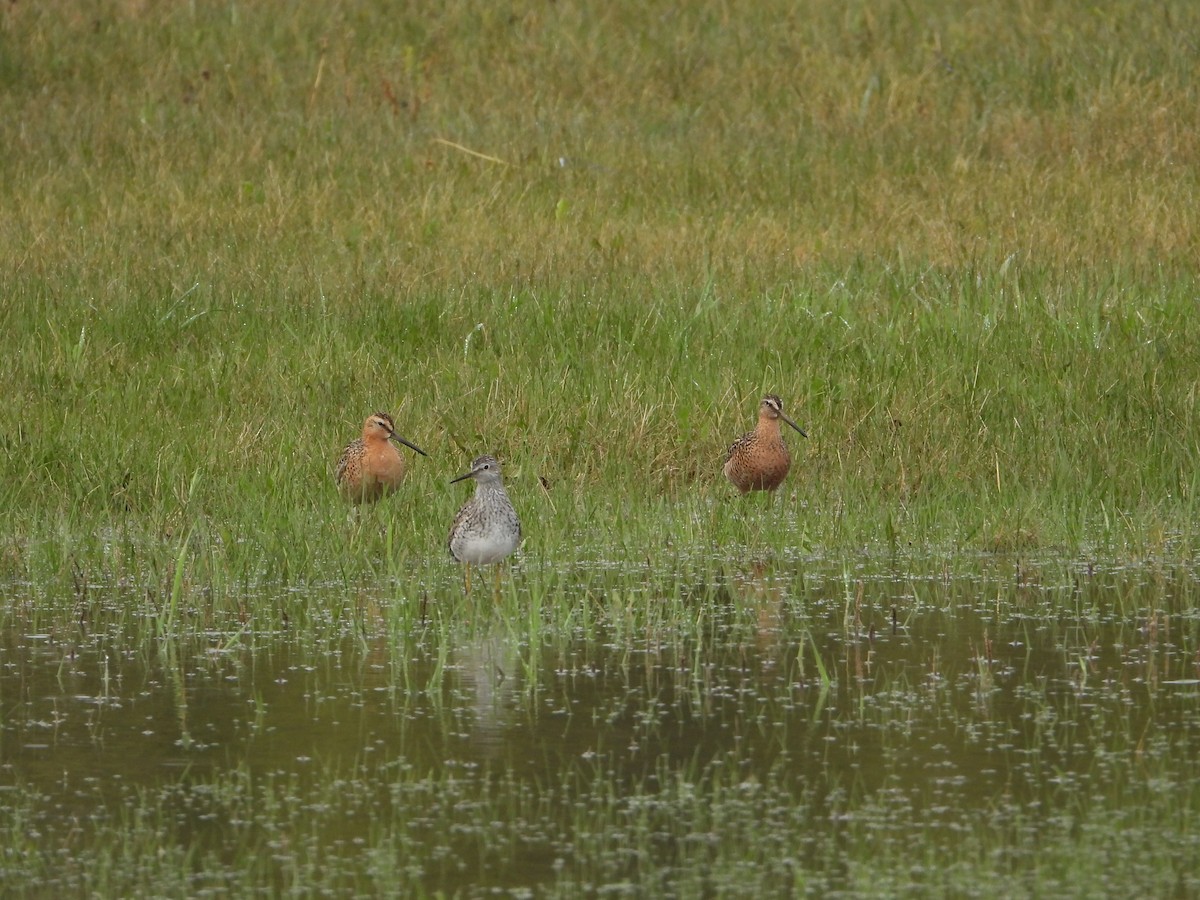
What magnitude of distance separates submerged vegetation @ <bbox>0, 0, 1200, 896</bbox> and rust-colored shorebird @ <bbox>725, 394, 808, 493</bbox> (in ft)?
0.68

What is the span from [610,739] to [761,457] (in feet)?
12.9

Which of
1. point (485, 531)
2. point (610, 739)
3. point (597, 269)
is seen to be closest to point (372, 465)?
point (485, 531)

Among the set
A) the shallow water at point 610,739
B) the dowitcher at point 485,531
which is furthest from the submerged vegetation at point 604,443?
the dowitcher at point 485,531

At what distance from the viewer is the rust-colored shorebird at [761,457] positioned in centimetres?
960

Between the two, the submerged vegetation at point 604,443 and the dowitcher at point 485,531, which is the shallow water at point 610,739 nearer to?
the submerged vegetation at point 604,443

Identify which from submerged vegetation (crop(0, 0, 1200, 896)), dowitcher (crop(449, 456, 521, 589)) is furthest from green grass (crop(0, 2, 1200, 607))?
dowitcher (crop(449, 456, 521, 589))

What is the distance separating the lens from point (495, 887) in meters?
4.66

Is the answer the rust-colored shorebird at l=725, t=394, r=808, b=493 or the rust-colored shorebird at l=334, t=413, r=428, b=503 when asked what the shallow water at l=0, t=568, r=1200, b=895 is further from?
the rust-colored shorebird at l=334, t=413, r=428, b=503

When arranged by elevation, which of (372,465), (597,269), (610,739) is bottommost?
(610,739)

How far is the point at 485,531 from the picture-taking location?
807 cm

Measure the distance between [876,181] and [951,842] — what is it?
10.9 m

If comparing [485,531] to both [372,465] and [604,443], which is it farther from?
[604,443]

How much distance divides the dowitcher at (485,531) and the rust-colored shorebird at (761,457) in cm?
163

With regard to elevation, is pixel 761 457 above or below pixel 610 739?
above
